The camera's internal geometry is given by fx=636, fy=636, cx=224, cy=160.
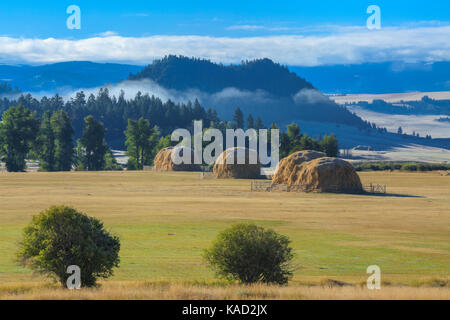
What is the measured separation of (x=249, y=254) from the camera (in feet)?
69.7

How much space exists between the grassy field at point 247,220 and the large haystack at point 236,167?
1819cm

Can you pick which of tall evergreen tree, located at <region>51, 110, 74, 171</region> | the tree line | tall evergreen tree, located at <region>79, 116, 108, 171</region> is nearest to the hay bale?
the tree line

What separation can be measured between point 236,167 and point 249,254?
69.2 m

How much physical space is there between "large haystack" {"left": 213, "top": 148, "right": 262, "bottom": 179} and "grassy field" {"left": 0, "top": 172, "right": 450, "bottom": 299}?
18.2m

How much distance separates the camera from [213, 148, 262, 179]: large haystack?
9019 cm

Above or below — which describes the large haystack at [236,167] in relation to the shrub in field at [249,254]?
above

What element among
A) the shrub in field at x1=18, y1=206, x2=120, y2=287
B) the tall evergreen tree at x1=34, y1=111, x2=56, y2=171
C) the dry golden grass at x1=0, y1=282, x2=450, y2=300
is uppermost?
the tall evergreen tree at x1=34, y1=111, x2=56, y2=171

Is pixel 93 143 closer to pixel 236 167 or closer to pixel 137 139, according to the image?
pixel 137 139

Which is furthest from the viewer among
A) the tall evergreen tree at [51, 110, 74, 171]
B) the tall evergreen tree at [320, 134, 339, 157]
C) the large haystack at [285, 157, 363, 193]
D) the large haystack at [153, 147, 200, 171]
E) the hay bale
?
the tall evergreen tree at [51, 110, 74, 171]

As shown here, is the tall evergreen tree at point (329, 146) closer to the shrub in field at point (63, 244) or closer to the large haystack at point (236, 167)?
the large haystack at point (236, 167)

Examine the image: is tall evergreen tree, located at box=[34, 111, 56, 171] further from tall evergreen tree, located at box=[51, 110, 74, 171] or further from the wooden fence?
the wooden fence

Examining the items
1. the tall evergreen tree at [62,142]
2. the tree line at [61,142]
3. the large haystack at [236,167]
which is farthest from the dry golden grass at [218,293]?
the tall evergreen tree at [62,142]

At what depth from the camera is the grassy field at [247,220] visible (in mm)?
20016

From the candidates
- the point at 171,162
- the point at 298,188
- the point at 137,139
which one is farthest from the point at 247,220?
the point at 137,139
